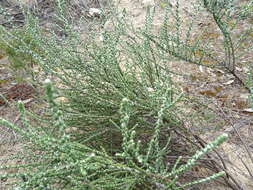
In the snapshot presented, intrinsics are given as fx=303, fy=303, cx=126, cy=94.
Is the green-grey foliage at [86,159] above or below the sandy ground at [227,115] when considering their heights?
above

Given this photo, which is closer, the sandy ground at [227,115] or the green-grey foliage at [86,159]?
the green-grey foliage at [86,159]

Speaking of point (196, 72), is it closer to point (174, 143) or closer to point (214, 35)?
point (214, 35)

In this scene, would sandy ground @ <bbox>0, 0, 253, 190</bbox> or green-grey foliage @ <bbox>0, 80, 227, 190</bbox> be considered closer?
green-grey foliage @ <bbox>0, 80, 227, 190</bbox>

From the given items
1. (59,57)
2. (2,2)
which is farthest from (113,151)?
(2,2)

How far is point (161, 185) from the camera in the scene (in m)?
1.05

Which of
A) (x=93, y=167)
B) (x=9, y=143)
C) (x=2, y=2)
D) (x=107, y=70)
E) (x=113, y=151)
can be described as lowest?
(x=9, y=143)

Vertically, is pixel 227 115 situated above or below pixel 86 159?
below

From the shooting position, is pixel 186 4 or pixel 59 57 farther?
pixel 186 4

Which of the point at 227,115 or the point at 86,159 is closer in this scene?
the point at 86,159

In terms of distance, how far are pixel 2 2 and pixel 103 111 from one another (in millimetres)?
3305

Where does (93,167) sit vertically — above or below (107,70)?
above

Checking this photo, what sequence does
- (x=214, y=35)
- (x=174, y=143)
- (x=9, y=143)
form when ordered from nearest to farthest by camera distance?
(x=174, y=143) → (x=9, y=143) → (x=214, y=35)

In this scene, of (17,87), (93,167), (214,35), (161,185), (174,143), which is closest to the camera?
(93,167)

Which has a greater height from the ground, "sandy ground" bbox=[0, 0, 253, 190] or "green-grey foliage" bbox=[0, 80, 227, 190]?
"green-grey foliage" bbox=[0, 80, 227, 190]
